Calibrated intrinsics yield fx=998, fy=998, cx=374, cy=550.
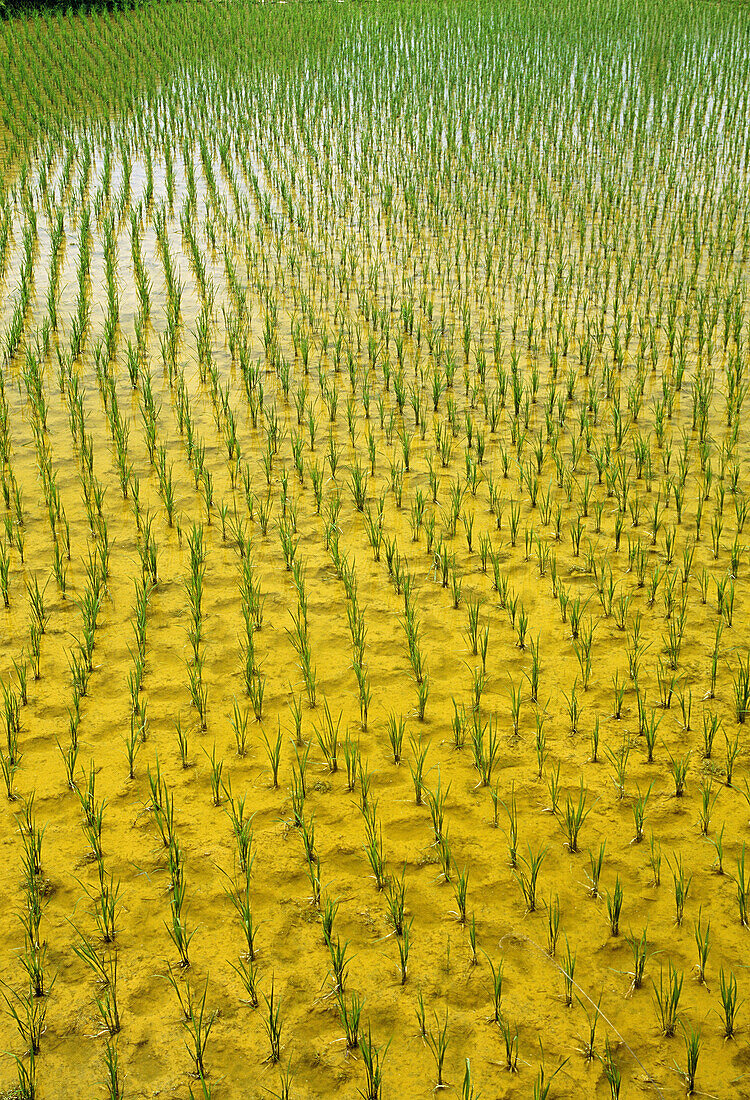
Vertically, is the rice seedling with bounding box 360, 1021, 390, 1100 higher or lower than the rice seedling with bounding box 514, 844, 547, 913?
lower

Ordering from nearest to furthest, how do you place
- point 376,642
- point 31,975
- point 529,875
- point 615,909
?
1. point 31,975
2. point 615,909
3. point 529,875
4. point 376,642

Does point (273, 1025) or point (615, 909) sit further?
point (615, 909)

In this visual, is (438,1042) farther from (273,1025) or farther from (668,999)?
(668,999)

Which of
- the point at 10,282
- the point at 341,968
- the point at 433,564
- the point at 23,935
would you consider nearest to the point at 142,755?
the point at 23,935

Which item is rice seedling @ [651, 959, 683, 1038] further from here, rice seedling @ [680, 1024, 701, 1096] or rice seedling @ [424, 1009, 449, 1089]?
rice seedling @ [424, 1009, 449, 1089]

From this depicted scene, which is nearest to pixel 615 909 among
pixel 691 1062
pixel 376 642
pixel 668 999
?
pixel 668 999

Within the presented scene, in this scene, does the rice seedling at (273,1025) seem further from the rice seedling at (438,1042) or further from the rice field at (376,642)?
the rice seedling at (438,1042)

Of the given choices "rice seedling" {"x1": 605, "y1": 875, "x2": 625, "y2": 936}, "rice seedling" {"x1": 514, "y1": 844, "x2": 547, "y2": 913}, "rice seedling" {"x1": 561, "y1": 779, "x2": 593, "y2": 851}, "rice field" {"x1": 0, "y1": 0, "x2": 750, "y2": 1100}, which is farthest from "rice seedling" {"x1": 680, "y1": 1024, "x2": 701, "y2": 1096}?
"rice seedling" {"x1": 561, "y1": 779, "x2": 593, "y2": 851}

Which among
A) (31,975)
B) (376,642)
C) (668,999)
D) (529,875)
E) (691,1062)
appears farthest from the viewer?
(376,642)

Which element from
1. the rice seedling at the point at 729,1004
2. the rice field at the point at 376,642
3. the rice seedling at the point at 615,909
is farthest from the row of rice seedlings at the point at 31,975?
the rice seedling at the point at 729,1004
